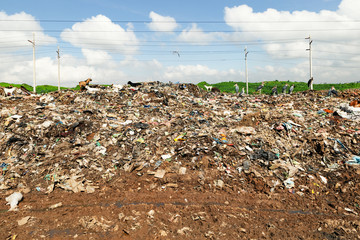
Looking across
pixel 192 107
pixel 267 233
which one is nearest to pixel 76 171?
pixel 267 233

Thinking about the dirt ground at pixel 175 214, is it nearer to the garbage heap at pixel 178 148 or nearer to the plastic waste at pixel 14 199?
the plastic waste at pixel 14 199

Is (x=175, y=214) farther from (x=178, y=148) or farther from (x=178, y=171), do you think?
(x=178, y=148)

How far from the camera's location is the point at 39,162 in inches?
229

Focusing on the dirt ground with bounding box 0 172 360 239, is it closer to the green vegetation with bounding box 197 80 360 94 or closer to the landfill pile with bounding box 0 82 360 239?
the landfill pile with bounding box 0 82 360 239

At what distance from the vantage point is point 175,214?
405cm

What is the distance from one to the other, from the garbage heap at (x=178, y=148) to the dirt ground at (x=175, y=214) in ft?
0.90

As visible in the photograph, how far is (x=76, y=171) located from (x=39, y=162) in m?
1.23

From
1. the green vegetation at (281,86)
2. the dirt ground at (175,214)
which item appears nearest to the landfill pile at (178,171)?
the dirt ground at (175,214)

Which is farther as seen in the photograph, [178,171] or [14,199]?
[178,171]

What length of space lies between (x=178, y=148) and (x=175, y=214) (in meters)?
2.32

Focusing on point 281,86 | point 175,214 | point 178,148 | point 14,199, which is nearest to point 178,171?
point 178,148

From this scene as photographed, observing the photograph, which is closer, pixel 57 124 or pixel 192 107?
pixel 57 124

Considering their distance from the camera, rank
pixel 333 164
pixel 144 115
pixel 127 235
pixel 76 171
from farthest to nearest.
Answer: pixel 144 115 < pixel 333 164 < pixel 76 171 < pixel 127 235

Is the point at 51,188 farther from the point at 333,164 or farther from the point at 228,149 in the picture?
the point at 333,164
